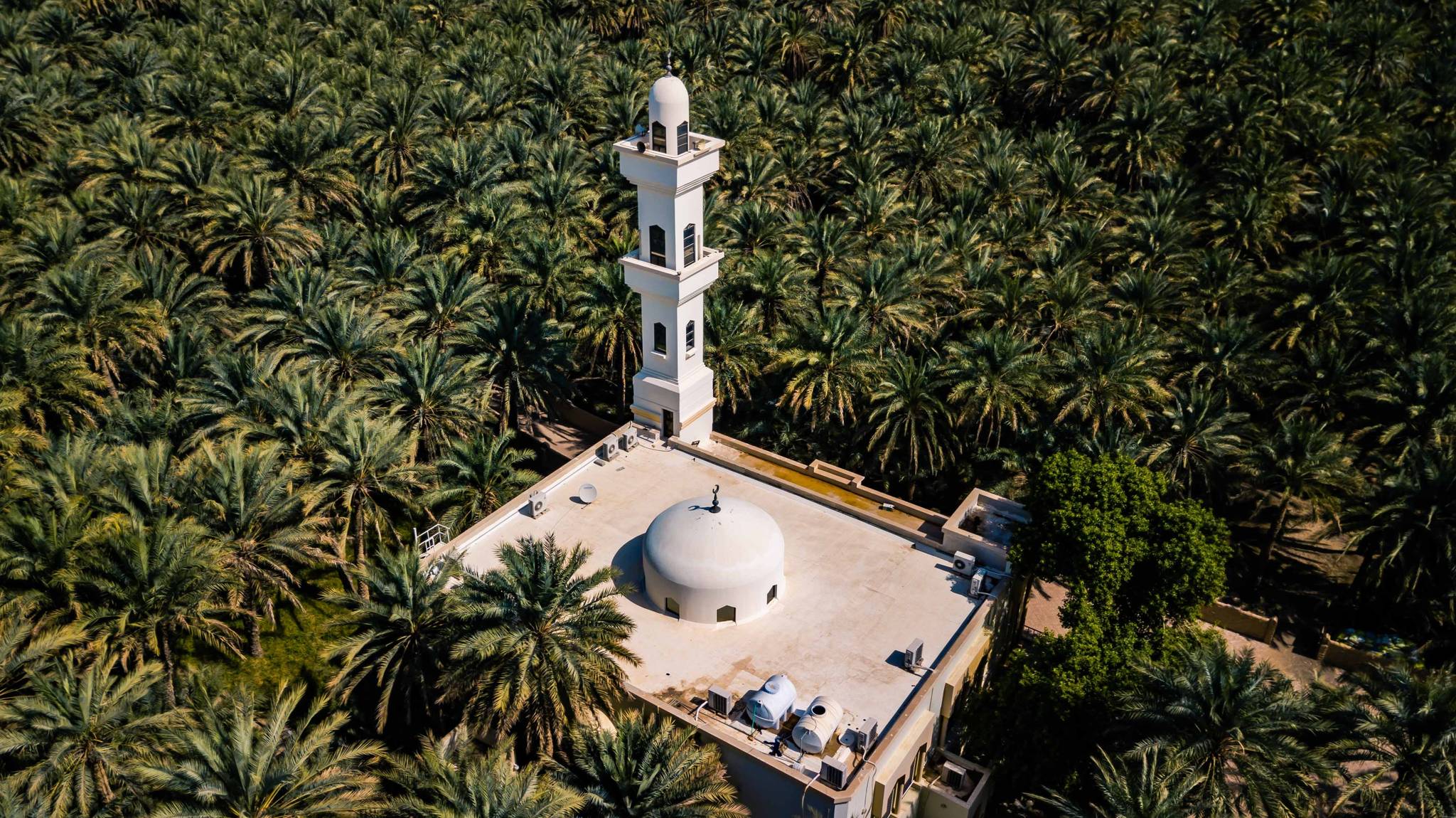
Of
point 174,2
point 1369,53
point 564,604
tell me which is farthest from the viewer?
point 174,2

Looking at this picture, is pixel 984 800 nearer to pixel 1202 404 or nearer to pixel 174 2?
pixel 1202 404

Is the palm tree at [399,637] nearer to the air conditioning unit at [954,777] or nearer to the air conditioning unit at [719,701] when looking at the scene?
the air conditioning unit at [719,701]

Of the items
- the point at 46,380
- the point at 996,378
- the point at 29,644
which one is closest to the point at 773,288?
the point at 996,378

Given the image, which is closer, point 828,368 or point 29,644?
point 29,644

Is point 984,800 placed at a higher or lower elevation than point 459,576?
lower

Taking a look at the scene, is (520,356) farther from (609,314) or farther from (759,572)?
(759,572)

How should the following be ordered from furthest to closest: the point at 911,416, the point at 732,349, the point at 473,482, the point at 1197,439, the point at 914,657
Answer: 1. the point at 732,349
2. the point at 911,416
3. the point at 1197,439
4. the point at 473,482
5. the point at 914,657

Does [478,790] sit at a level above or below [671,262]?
below

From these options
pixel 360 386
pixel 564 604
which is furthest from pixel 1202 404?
pixel 360 386
